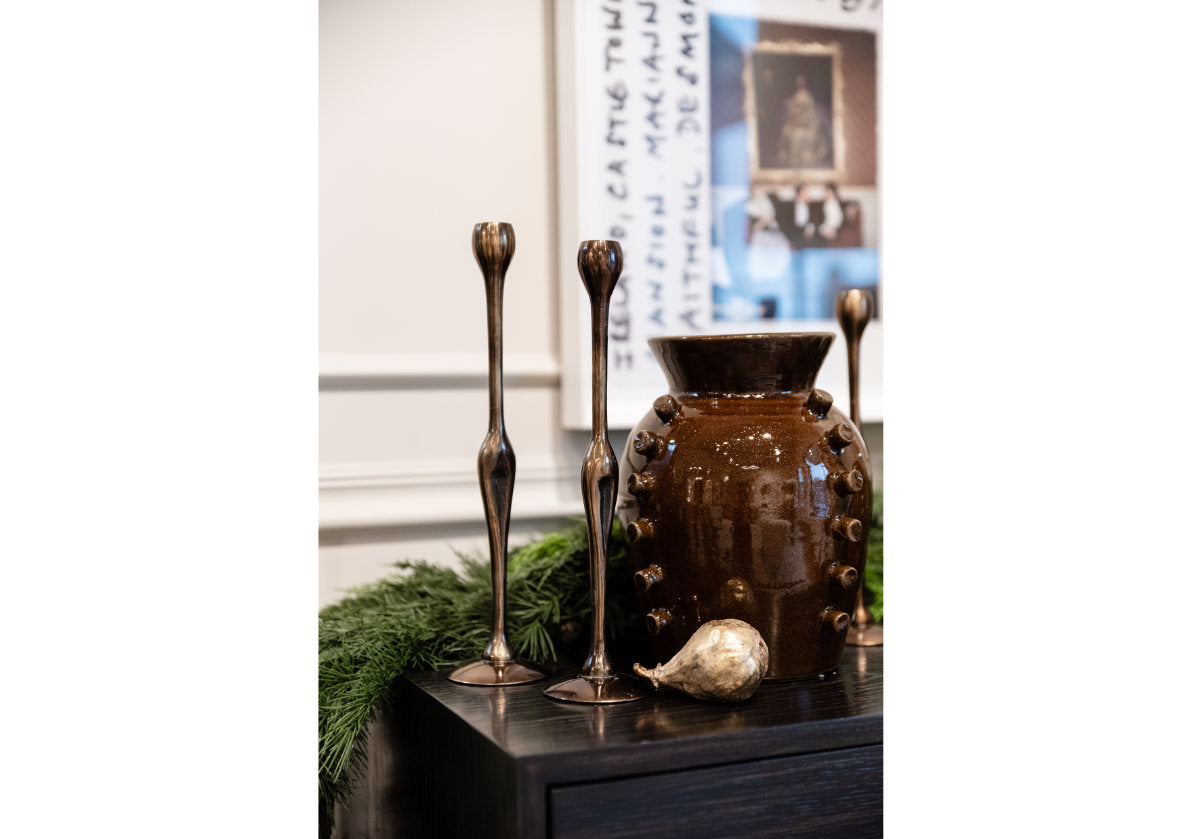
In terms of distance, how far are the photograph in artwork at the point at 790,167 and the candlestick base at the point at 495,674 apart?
1.59 feet

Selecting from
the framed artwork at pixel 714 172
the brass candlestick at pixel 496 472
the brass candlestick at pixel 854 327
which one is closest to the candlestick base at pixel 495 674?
the brass candlestick at pixel 496 472

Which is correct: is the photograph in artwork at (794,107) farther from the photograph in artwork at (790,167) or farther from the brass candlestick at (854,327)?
the brass candlestick at (854,327)

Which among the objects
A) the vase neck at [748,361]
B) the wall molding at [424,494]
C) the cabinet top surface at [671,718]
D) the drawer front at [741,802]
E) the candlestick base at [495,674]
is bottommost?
the drawer front at [741,802]

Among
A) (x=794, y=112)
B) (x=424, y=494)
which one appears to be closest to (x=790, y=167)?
(x=794, y=112)

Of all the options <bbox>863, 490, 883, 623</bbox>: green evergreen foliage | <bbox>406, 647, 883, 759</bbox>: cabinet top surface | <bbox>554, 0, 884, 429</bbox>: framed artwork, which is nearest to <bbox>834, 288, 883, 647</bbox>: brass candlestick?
<bbox>863, 490, 883, 623</bbox>: green evergreen foliage

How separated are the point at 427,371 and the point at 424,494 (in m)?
0.11

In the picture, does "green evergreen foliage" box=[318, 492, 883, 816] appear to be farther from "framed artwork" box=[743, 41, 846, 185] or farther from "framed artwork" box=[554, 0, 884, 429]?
"framed artwork" box=[743, 41, 846, 185]

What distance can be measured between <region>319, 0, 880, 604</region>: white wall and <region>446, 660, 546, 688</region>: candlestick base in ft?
0.85

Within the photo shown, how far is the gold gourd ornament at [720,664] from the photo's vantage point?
1.87ft

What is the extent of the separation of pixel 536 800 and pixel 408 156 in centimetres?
60

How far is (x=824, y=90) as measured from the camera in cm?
108

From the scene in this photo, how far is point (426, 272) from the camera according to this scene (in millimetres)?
938
